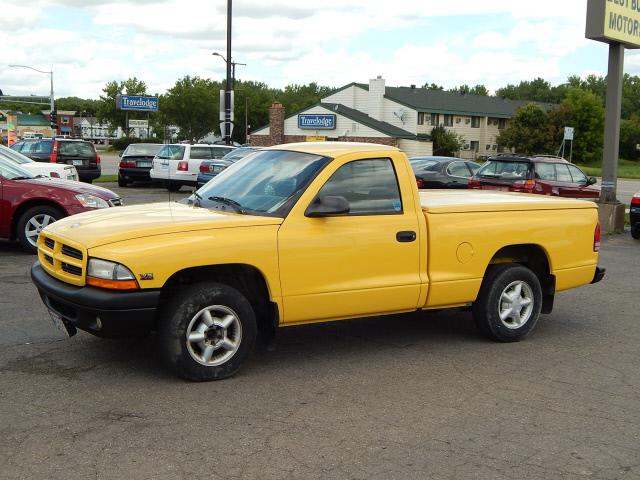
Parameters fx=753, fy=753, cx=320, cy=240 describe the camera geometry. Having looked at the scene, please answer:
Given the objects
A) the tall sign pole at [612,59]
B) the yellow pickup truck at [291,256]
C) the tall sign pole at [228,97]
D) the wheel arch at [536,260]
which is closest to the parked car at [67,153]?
the tall sign pole at [228,97]

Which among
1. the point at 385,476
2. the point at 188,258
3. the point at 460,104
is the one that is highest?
the point at 460,104

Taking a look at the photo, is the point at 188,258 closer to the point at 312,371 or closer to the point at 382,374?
the point at 312,371

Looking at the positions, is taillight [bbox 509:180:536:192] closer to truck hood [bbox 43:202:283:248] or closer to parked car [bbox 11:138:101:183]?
truck hood [bbox 43:202:283:248]

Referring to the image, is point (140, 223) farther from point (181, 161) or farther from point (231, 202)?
point (181, 161)

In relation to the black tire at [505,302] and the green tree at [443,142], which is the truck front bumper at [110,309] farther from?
the green tree at [443,142]

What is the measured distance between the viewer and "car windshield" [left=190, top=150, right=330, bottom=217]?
5766 mm

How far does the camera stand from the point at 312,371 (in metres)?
5.78

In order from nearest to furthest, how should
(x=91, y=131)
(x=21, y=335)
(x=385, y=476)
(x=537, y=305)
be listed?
(x=385, y=476)
(x=21, y=335)
(x=537, y=305)
(x=91, y=131)

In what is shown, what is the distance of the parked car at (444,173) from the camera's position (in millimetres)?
20422

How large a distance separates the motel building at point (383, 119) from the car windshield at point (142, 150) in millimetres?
32721

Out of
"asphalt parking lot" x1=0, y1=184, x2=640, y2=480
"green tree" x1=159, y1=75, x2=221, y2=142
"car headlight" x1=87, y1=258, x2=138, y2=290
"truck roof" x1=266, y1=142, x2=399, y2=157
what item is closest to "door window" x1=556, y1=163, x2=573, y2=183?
"asphalt parking lot" x1=0, y1=184, x2=640, y2=480

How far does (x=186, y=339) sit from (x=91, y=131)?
164 meters

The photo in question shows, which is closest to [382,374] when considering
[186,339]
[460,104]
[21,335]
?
[186,339]

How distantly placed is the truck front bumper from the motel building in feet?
177
